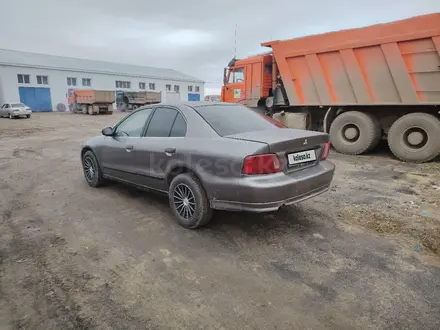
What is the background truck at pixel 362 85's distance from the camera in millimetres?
7141

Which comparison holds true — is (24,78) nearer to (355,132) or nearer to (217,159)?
(355,132)

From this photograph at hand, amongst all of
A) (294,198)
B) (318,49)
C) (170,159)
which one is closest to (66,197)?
(170,159)

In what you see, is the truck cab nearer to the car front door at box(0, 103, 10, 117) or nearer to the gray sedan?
the gray sedan

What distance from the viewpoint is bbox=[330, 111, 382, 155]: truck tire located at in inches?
327

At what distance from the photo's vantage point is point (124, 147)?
15.1ft

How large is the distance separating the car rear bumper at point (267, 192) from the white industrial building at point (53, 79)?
92.3 ft

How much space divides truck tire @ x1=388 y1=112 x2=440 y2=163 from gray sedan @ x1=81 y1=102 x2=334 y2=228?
4.94 metres

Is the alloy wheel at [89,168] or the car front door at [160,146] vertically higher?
the car front door at [160,146]

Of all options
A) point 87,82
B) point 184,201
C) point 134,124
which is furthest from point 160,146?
point 87,82

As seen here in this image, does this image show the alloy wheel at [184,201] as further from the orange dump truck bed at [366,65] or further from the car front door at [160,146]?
the orange dump truck bed at [366,65]

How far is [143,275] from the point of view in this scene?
9.13 feet

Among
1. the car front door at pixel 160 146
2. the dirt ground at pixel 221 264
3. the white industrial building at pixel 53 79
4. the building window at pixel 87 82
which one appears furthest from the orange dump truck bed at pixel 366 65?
the building window at pixel 87 82

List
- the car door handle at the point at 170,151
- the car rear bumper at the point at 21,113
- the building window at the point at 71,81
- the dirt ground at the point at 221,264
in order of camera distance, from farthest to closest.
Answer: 1. the building window at the point at 71,81
2. the car rear bumper at the point at 21,113
3. the car door handle at the point at 170,151
4. the dirt ground at the point at 221,264

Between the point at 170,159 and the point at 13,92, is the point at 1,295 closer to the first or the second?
the point at 170,159
